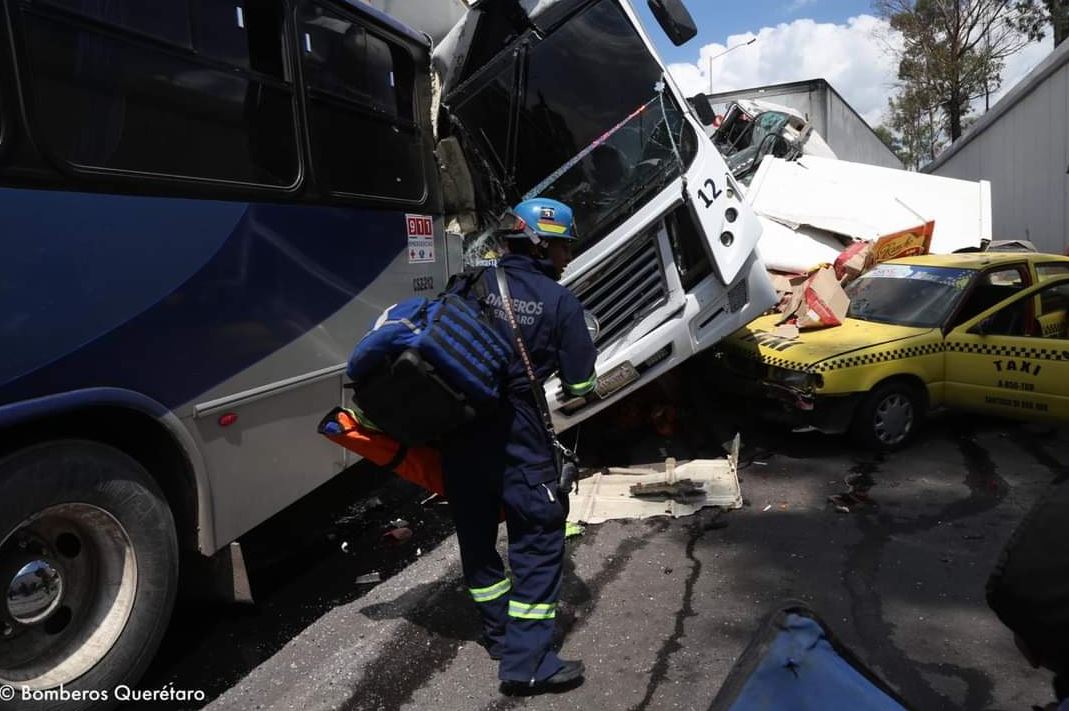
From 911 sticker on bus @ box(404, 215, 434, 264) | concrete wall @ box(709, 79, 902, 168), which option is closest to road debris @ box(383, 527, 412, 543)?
911 sticker on bus @ box(404, 215, 434, 264)

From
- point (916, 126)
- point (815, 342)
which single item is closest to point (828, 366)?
point (815, 342)

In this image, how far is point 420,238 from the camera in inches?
200

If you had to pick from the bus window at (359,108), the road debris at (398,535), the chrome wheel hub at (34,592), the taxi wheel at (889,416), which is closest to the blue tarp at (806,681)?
the chrome wheel hub at (34,592)

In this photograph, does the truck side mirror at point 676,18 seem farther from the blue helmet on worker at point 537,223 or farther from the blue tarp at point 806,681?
the blue tarp at point 806,681

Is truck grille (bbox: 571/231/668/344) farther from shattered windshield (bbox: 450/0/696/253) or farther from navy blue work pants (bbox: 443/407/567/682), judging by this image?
navy blue work pants (bbox: 443/407/567/682)

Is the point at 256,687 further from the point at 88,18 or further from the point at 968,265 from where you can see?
the point at 968,265

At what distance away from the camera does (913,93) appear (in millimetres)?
38500

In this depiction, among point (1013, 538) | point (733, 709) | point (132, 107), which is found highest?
point (132, 107)

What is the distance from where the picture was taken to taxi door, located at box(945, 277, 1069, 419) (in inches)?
241

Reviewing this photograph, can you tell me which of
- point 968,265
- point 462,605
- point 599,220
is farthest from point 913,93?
point 462,605

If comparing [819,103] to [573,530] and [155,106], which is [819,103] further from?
[155,106]

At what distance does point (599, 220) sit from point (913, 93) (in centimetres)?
3961

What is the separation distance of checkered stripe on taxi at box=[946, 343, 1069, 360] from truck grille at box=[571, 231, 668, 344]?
9.08ft

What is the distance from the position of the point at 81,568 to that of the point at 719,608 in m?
2.88
